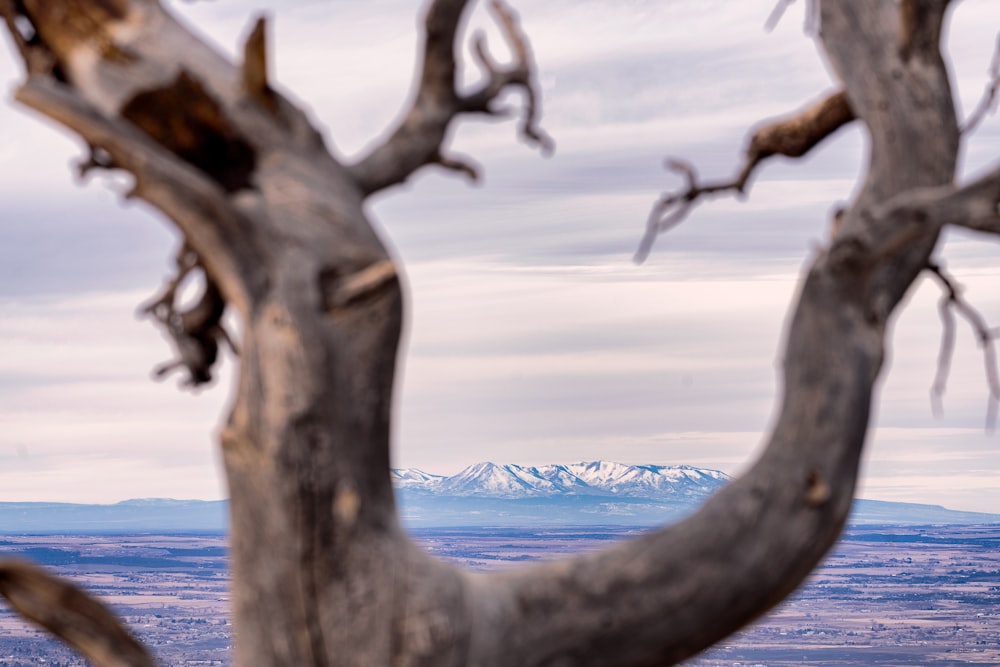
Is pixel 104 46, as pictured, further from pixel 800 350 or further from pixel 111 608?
pixel 800 350

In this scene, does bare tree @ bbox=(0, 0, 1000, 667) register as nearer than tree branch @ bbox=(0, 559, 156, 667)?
Yes

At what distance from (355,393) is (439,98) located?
58.6 inches

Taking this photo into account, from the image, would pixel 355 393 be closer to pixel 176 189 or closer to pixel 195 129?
pixel 176 189

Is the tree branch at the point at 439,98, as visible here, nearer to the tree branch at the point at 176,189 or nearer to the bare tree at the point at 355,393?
the bare tree at the point at 355,393

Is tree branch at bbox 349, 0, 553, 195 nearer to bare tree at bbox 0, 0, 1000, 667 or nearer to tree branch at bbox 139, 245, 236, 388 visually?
bare tree at bbox 0, 0, 1000, 667

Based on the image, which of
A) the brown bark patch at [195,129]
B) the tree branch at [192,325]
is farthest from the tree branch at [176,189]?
the tree branch at [192,325]

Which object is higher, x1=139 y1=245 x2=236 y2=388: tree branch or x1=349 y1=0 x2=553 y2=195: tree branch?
x1=349 y1=0 x2=553 y2=195: tree branch

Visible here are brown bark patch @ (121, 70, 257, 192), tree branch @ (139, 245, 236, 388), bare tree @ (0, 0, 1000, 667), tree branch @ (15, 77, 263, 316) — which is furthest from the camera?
tree branch @ (139, 245, 236, 388)

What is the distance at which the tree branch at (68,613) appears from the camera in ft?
17.4

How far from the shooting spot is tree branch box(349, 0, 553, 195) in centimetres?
565

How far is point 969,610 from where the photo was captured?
91.0ft

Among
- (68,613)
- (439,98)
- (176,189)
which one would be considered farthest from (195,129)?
(68,613)

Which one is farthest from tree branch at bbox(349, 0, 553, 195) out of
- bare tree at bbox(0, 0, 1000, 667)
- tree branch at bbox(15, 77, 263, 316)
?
tree branch at bbox(15, 77, 263, 316)

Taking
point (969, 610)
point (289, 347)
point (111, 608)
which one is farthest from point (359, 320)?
point (969, 610)
